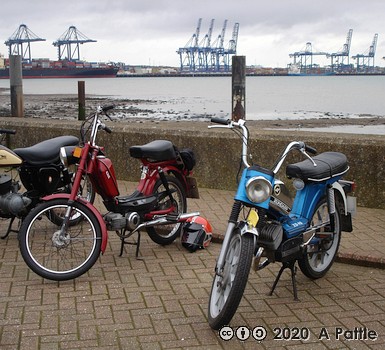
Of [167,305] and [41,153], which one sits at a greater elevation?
[41,153]

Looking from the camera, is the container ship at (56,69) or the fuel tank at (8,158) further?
the container ship at (56,69)

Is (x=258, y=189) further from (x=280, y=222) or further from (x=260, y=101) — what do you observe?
(x=260, y=101)

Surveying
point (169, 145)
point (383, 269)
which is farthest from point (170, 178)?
point (383, 269)

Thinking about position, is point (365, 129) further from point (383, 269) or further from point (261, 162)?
point (383, 269)

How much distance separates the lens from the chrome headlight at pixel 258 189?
438 cm

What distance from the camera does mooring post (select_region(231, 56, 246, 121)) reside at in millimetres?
11016

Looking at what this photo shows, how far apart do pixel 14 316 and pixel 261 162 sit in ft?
14.4

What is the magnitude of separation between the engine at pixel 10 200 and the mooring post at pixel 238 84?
18.3 feet

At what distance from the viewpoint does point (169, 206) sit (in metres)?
6.35

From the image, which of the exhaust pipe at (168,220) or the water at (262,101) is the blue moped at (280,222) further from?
the water at (262,101)

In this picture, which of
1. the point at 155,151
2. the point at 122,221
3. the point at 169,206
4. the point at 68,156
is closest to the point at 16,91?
the point at 169,206

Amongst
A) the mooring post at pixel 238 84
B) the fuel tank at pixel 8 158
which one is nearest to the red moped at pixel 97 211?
the fuel tank at pixel 8 158

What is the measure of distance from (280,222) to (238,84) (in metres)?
6.64

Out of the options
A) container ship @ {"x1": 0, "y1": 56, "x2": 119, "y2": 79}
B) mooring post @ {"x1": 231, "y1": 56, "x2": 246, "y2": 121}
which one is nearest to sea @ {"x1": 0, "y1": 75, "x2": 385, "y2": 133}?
mooring post @ {"x1": 231, "y1": 56, "x2": 246, "y2": 121}
